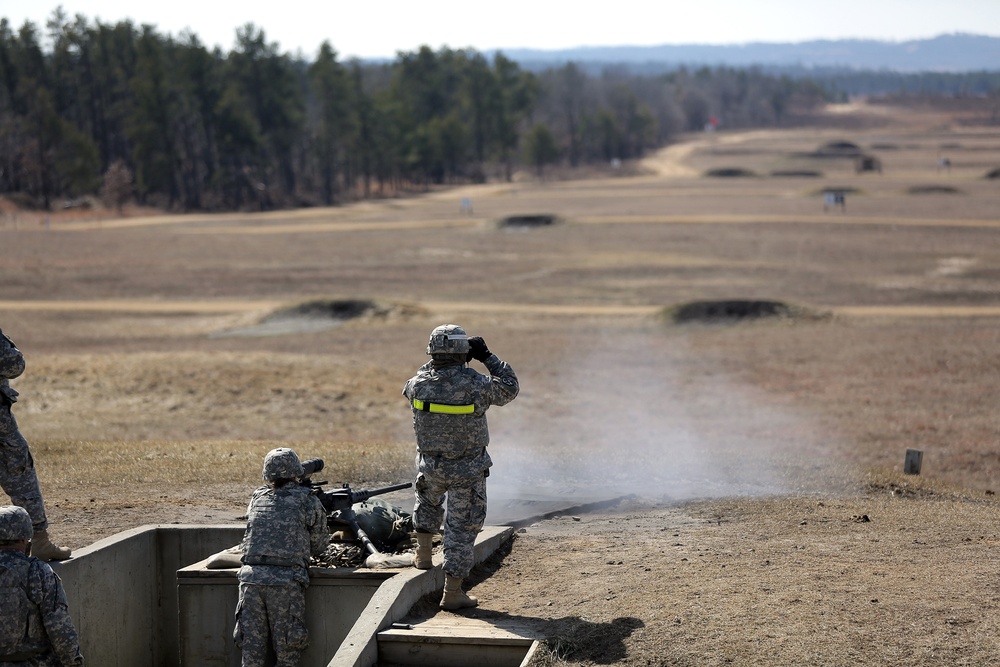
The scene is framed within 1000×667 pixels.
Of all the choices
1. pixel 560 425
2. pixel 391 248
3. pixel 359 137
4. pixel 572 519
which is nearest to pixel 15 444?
pixel 572 519

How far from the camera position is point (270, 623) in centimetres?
896

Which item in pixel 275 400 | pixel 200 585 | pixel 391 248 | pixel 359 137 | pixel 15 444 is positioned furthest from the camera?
pixel 359 137

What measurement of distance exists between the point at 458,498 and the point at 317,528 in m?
1.09

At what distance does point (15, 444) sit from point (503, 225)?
55.8m

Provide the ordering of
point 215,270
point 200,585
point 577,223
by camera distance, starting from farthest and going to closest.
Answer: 1. point 577,223
2. point 215,270
3. point 200,585

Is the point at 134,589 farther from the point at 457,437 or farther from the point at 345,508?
the point at 457,437

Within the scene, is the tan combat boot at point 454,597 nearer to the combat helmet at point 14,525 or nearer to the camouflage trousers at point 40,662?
the camouflage trousers at point 40,662

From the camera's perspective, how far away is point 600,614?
28.6 feet

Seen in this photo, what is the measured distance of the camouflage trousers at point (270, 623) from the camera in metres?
8.84

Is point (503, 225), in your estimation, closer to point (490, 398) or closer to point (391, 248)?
point (391, 248)

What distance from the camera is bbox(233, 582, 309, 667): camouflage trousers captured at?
29.0 ft

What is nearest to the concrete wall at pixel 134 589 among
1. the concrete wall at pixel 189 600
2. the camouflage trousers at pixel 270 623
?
the concrete wall at pixel 189 600

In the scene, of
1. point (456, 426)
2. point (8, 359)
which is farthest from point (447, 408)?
point (8, 359)

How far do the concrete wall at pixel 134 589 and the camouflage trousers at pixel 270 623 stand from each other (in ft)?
6.85
